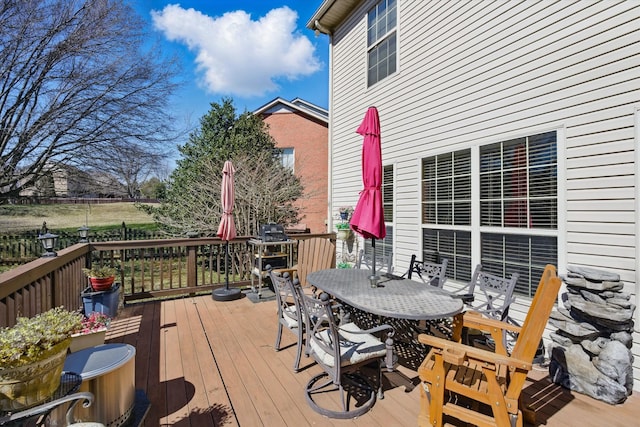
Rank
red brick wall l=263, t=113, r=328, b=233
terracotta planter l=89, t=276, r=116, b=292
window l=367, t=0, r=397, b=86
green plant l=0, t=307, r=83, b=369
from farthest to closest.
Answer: red brick wall l=263, t=113, r=328, b=233 → window l=367, t=0, r=397, b=86 → terracotta planter l=89, t=276, r=116, b=292 → green plant l=0, t=307, r=83, b=369

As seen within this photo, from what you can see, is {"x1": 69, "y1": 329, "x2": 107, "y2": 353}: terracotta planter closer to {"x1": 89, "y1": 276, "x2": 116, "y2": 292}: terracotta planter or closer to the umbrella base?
{"x1": 89, "y1": 276, "x2": 116, "y2": 292}: terracotta planter

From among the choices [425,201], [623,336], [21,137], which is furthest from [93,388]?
[21,137]

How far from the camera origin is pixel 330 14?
283 inches

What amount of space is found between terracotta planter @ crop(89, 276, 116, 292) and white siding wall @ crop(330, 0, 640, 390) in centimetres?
424

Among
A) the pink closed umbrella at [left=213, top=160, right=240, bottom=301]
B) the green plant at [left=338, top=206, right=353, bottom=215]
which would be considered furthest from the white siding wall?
the pink closed umbrella at [left=213, top=160, right=240, bottom=301]

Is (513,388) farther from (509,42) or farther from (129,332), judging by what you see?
(129,332)

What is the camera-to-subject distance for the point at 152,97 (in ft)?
30.1

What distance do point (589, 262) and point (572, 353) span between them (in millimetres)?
870

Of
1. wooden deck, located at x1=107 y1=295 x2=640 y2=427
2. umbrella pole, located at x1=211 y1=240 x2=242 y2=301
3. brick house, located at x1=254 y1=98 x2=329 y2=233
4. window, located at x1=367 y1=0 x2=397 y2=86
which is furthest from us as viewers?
brick house, located at x1=254 y1=98 x2=329 y2=233

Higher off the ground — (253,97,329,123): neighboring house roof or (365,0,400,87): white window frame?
(253,97,329,123): neighboring house roof

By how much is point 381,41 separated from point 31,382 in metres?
6.53

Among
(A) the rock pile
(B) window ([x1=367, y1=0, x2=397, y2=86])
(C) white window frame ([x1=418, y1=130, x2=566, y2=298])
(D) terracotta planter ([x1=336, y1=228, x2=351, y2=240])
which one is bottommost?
(A) the rock pile

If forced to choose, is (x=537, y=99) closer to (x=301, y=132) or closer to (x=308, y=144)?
(x=308, y=144)

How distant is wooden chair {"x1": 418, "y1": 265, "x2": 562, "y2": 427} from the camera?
6.40 ft
